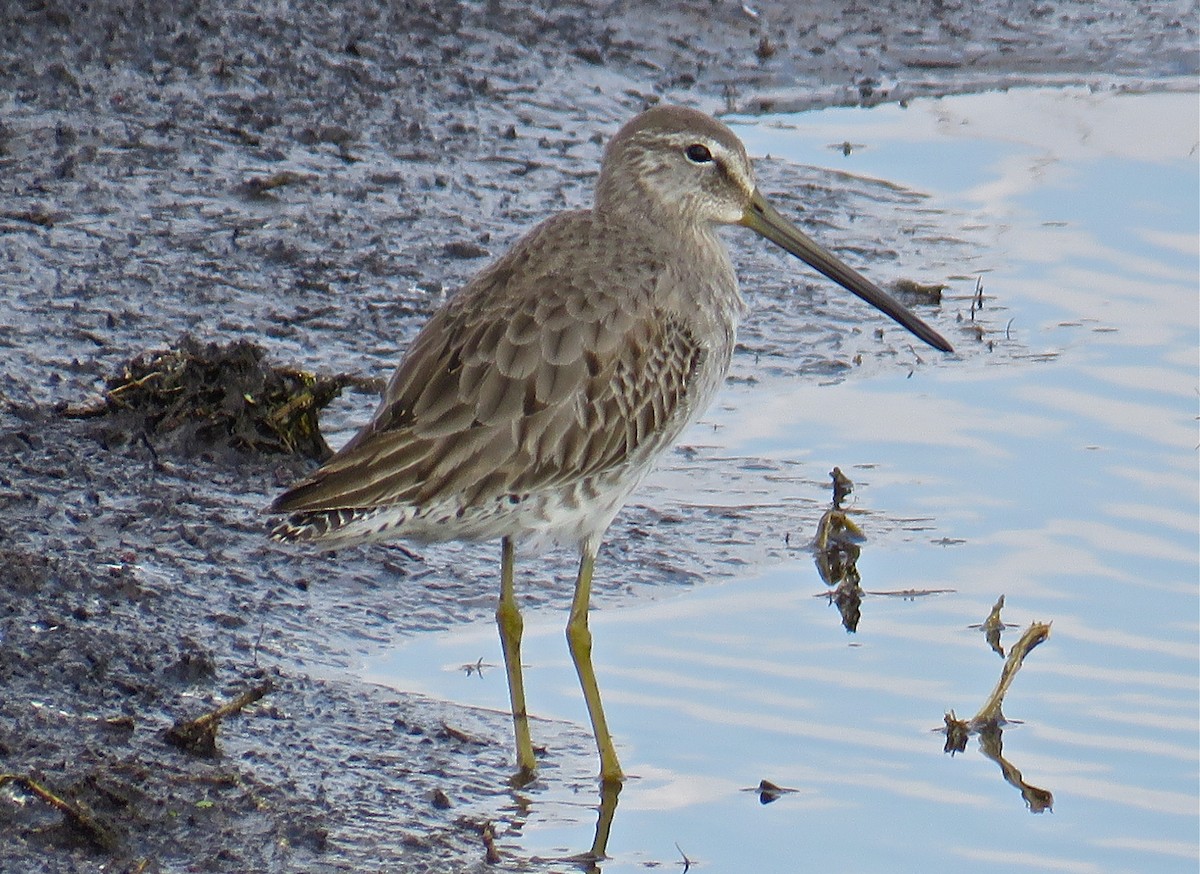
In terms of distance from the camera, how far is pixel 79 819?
401 centimetres

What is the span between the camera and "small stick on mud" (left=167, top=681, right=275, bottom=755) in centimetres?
448

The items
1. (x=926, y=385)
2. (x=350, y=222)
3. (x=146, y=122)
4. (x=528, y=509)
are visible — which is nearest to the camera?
(x=528, y=509)

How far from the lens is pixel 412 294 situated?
7121 millimetres

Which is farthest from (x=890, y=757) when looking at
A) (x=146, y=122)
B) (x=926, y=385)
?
(x=146, y=122)

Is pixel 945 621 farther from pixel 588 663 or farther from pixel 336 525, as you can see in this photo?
pixel 336 525

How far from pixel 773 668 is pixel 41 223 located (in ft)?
10.8

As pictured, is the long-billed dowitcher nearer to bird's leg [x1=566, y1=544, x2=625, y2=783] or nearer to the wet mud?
bird's leg [x1=566, y1=544, x2=625, y2=783]

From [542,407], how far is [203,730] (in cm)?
103

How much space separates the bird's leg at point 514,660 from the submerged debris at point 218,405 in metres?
1.09

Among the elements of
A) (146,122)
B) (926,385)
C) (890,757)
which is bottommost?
(890,757)

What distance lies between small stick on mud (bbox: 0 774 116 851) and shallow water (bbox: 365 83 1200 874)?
0.93 m

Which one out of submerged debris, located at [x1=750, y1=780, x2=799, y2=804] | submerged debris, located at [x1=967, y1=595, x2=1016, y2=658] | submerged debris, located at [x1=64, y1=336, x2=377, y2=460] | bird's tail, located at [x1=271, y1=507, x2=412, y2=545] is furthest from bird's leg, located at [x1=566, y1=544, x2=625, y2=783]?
submerged debris, located at [x1=64, y1=336, x2=377, y2=460]

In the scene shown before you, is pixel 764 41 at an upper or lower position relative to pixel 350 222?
upper

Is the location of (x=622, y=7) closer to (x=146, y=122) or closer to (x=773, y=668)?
(x=146, y=122)
